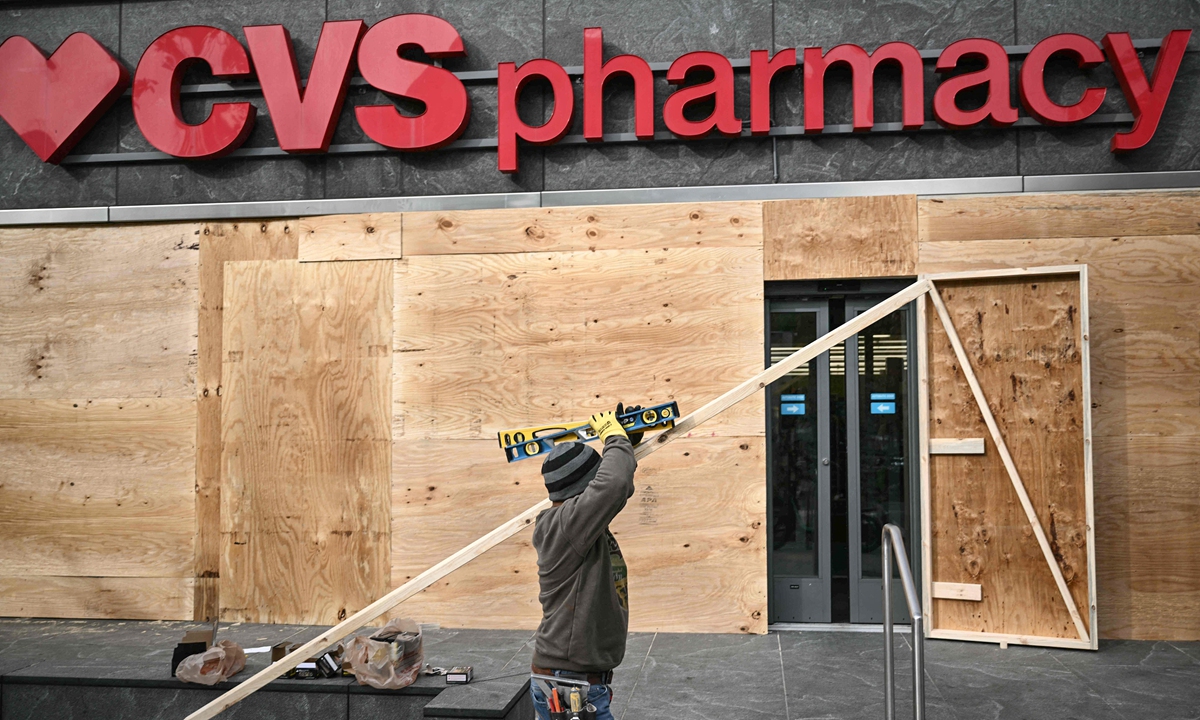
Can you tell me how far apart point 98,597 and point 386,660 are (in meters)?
3.99

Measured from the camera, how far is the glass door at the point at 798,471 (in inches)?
263

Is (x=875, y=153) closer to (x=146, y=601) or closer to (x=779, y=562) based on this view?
(x=779, y=562)

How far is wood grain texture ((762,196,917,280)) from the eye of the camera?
646 centimetres

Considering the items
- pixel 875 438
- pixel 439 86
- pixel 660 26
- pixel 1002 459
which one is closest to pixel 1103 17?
pixel 660 26

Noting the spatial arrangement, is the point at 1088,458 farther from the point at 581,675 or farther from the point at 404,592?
the point at 404,592

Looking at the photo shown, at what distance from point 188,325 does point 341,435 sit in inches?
61.1

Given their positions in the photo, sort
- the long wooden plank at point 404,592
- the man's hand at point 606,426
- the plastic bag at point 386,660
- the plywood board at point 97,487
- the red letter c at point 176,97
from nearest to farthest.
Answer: the man's hand at point 606,426, the long wooden plank at point 404,592, the plastic bag at point 386,660, the plywood board at point 97,487, the red letter c at point 176,97

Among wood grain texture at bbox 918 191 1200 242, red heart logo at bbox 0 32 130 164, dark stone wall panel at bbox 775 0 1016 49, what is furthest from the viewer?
red heart logo at bbox 0 32 130 164

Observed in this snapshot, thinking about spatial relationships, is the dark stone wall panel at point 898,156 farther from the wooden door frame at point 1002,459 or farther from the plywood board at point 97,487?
the plywood board at point 97,487

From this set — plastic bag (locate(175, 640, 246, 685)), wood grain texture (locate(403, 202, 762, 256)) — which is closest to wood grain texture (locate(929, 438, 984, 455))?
wood grain texture (locate(403, 202, 762, 256))

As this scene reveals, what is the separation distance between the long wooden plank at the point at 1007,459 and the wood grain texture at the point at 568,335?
1276 mm

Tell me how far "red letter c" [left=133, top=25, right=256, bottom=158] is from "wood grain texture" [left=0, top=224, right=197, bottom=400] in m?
0.71

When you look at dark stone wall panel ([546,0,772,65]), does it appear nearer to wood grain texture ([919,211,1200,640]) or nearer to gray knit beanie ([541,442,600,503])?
wood grain texture ([919,211,1200,640])

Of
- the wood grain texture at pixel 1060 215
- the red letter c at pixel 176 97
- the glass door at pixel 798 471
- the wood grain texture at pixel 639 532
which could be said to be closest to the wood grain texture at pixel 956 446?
the glass door at pixel 798 471
